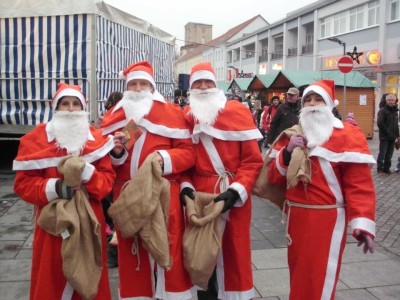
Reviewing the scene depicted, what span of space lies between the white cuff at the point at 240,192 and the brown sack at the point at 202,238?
0.45ft

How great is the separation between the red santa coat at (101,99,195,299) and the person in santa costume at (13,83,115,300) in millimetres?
166

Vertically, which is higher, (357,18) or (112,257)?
(357,18)

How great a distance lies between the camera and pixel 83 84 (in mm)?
7316

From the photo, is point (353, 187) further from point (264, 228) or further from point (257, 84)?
point (257, 84)

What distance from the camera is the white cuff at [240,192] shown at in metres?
2.99

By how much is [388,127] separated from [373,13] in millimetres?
17997

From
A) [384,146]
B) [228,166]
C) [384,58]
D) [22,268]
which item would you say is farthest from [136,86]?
[384,58]

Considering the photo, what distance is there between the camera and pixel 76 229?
2.70 metres

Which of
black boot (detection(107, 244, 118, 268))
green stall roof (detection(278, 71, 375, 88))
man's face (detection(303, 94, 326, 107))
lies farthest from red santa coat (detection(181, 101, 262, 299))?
green stall roof (detection(278, 71, 375, 88))

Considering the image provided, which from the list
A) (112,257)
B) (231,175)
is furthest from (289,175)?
(112,257)

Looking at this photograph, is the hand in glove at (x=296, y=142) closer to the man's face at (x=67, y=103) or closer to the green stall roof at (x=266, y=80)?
the man's face at (x=67, y=103)

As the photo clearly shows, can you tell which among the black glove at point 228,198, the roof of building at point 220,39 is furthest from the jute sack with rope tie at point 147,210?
the roof of building at point 220,39

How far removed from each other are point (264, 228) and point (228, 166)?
2.79 metres

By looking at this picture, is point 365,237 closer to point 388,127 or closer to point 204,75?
point 204,75
